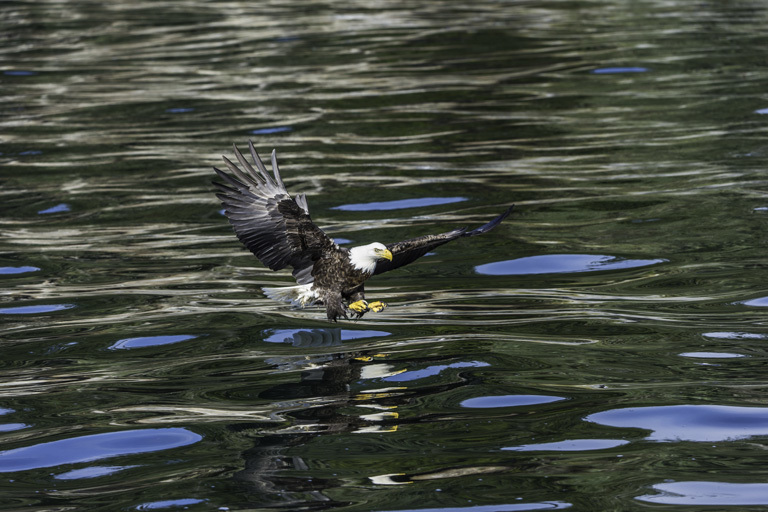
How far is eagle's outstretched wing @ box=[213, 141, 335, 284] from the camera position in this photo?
7910mm

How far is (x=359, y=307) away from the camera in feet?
26.4

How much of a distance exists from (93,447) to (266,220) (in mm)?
2269

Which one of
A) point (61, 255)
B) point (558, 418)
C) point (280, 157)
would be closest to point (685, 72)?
point (280, 157)

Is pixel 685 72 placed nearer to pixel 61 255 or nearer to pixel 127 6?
pixel 61 255

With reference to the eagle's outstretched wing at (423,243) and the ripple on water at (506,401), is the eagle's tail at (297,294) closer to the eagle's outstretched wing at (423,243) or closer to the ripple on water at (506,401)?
the eagle's outstretched wing at (423,243)

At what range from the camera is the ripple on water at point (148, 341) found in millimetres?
8219

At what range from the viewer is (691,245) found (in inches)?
403

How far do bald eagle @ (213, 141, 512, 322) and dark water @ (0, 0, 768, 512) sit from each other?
0.34 meters

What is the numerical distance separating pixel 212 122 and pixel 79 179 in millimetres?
3214

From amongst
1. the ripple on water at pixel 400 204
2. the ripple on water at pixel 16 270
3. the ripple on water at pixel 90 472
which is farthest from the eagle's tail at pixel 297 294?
the ripple on water at pixel 400 204

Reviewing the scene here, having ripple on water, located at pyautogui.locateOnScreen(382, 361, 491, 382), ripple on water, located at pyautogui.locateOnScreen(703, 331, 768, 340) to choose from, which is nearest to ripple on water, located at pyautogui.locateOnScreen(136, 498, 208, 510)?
ripple on water, located at pyautogui.locateOnScreen(382, 361, 491, 382)

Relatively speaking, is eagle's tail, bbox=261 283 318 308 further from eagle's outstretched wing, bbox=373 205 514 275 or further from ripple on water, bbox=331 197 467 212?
ripple on water, bbox=331 197 467 212

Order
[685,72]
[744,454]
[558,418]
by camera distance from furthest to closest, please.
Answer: [685,72] < [558,418] < [744,454]

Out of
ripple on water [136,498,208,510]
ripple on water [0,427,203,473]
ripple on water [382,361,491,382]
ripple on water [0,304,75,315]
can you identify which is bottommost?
ripple on water [382,361,491,382]
